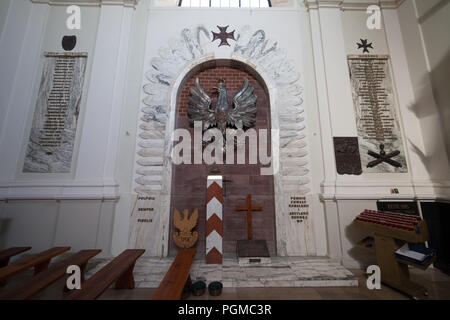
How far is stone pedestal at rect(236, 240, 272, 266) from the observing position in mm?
2896

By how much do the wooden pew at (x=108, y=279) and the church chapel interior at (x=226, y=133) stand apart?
25 centimetres

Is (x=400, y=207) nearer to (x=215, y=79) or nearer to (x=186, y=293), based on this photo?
(x=186, y=293)

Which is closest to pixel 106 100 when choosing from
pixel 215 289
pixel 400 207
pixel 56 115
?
pixel 56 115

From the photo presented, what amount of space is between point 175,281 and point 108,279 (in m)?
0.59

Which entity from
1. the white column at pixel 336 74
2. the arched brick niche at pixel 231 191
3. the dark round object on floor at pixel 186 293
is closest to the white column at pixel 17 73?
the arched brick niche at pixel 231 191

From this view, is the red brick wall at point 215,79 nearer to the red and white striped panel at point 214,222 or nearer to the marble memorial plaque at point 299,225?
the red and white striped panel at point 214,222

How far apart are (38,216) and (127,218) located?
1.35 metres

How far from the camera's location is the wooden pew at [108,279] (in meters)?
1.56

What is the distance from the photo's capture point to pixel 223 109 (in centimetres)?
379

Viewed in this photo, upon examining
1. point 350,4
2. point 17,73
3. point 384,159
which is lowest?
point 384,159

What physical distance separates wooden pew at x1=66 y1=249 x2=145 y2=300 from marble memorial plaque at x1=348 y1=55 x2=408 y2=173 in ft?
12.7

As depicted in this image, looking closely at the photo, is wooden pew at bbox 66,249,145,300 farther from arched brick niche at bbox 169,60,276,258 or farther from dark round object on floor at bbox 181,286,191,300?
arched brick niche at bbox 169,60,276,258

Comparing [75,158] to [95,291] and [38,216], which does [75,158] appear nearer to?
[38,216]

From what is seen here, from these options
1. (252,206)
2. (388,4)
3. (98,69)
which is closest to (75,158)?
(98,69)
